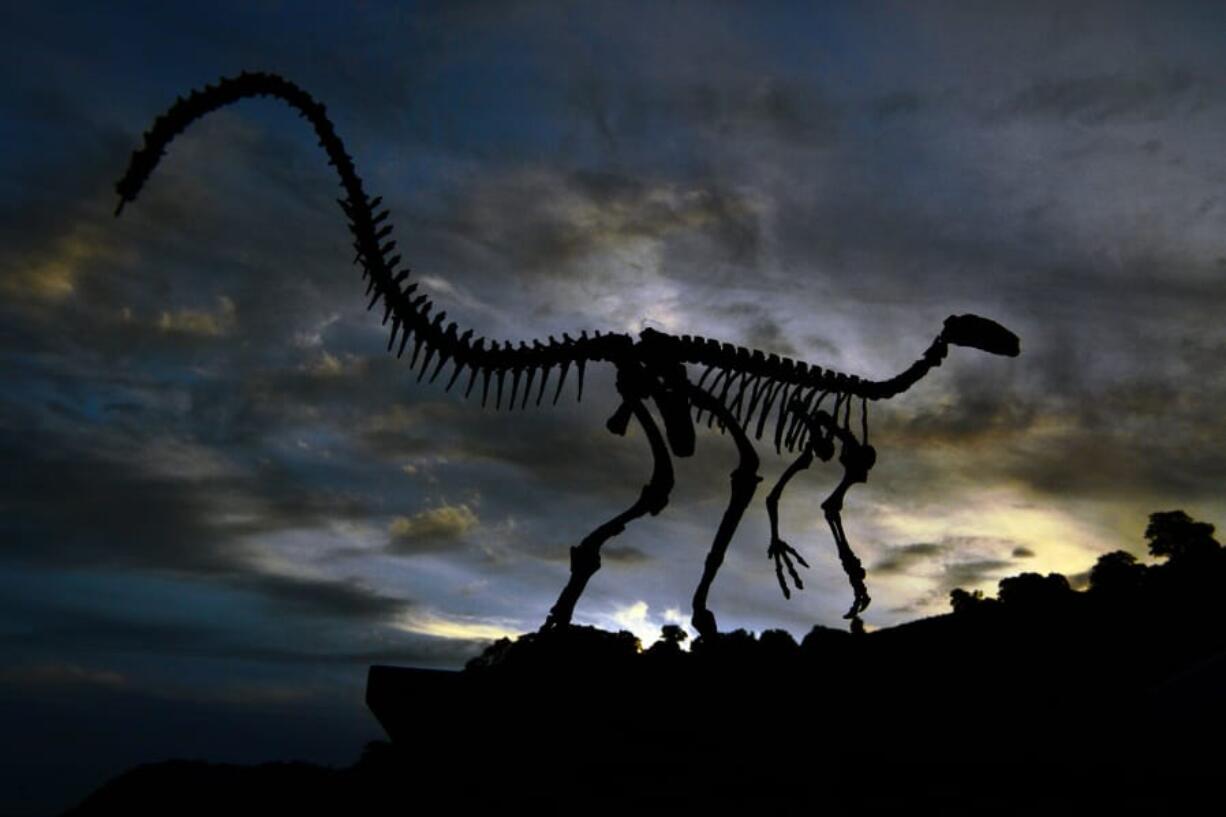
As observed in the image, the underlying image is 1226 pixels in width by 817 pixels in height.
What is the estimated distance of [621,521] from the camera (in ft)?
34.3

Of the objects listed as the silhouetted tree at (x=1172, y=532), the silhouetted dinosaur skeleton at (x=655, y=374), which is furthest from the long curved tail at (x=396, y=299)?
the silhouetted tree at (x=1172, y=532)

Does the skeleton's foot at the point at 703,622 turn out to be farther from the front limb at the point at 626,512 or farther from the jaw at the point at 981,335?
the jaw at the point at 981,335

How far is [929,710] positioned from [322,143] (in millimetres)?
8206

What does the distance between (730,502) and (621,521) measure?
1234 mm

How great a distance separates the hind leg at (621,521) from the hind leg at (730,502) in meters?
0.69

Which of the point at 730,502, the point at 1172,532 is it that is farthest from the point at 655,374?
the point at 1172,532

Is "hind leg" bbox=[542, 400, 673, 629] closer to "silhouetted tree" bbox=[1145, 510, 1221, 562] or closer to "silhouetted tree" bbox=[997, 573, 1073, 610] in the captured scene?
"silhouetted tree" bbox=[997, 573, 1073, 610]

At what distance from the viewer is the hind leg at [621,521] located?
31.5ft

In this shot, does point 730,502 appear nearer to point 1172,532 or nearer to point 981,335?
point 981,335

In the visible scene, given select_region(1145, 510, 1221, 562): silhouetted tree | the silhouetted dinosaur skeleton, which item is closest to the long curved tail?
the silhouetted dinosaur skeleton

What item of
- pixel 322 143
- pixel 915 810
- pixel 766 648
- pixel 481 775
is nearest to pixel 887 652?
pixel 766 648

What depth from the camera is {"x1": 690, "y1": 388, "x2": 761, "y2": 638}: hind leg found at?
10.2 meters

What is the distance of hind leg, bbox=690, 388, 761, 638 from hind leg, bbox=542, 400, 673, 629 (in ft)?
2.26

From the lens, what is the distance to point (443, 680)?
25.6 feet
